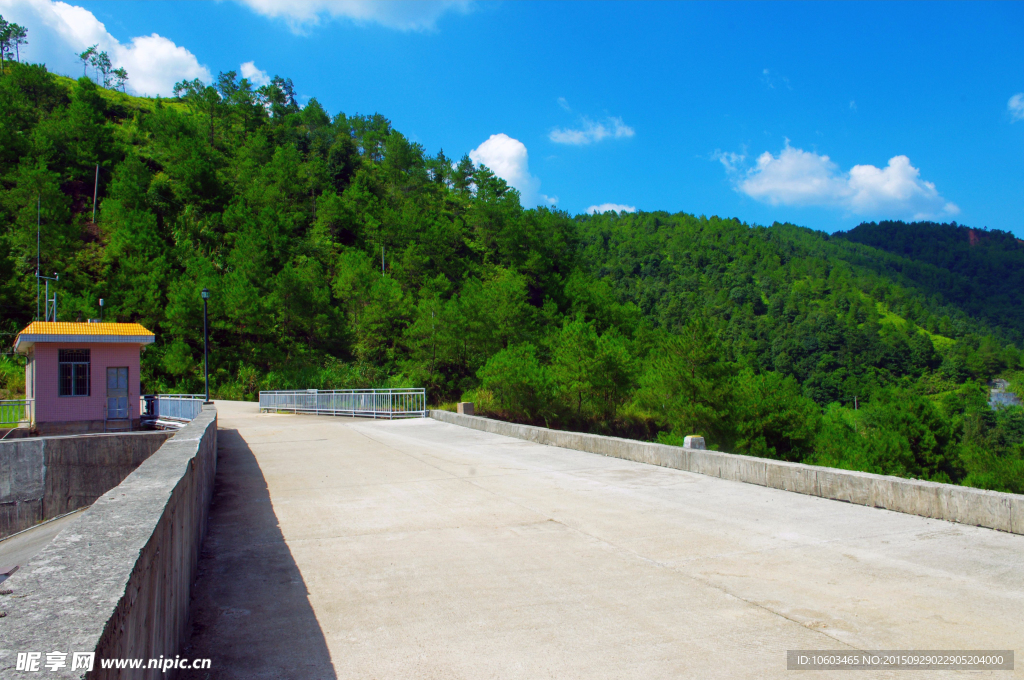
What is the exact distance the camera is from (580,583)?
15.3 ft

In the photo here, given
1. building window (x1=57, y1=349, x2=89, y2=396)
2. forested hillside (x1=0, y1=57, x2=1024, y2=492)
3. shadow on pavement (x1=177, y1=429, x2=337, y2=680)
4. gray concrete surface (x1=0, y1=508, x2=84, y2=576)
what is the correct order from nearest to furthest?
shadow on pavement (x1=177, y1=429, x2=337, y2=680)
gray concrete surface (x1=0, y1=508, x2=84, y2=576)
building window (x1=57, y1=349, x2=89, y2=396)
forested hillside (x1=0, y1=57, x2=1024, y2=492)

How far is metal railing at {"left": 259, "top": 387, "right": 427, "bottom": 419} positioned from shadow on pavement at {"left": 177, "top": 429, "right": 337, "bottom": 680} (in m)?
16.0

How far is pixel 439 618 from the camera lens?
158 inches

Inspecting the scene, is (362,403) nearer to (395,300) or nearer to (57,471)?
(57,471)

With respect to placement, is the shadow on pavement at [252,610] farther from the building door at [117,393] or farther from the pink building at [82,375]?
the building door at [117,393]

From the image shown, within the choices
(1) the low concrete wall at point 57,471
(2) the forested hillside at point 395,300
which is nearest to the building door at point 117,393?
(1) the low concrete wall at point 57,471

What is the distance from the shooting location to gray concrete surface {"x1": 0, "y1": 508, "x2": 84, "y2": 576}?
9898 mm

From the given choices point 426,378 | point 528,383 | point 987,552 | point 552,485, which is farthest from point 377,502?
point 426,378

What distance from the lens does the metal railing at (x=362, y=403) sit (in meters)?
23.1

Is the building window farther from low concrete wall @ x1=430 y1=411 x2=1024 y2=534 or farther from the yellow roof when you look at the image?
low concrete wall @ x1=430 y1=411 x2=1024 y2=534

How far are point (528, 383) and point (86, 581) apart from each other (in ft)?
141

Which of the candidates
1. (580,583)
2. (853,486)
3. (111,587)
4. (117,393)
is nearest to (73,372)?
(117,393)

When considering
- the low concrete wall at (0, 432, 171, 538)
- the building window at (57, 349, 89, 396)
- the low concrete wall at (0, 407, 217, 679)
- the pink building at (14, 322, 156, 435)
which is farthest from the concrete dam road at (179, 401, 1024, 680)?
the building window at (57, 349, 89, 396)

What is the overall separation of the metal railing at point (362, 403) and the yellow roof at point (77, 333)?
6.94 meters
